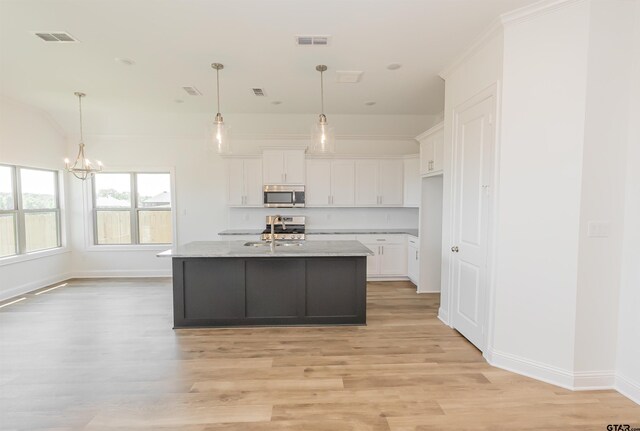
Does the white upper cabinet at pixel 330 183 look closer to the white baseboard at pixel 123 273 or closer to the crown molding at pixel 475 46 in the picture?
the crown molding at pixel 475 46

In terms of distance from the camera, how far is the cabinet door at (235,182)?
19.1 ft

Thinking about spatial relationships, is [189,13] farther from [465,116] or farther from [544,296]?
[544,296]

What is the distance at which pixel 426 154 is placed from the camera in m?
4.70

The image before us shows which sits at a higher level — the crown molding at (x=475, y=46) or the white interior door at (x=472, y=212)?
the crown molding at (x=475, y=46)

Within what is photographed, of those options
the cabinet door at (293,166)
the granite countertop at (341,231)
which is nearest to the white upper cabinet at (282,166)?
the cabinet door at (293,166)

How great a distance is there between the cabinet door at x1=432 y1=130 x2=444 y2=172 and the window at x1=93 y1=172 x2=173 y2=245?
499cm

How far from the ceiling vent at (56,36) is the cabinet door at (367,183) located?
4.37m

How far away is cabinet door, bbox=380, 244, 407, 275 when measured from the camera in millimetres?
5660

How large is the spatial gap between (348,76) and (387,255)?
10.6 ft

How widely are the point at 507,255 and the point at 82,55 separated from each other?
4.75 m

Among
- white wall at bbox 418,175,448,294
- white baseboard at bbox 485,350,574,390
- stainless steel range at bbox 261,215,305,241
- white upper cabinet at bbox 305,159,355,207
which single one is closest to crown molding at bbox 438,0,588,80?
white wall at bbox 418,175,448,294

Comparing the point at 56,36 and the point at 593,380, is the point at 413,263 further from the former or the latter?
the point at 56,36

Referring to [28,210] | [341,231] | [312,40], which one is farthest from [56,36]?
[341,231]

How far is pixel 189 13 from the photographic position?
2.55 metres
